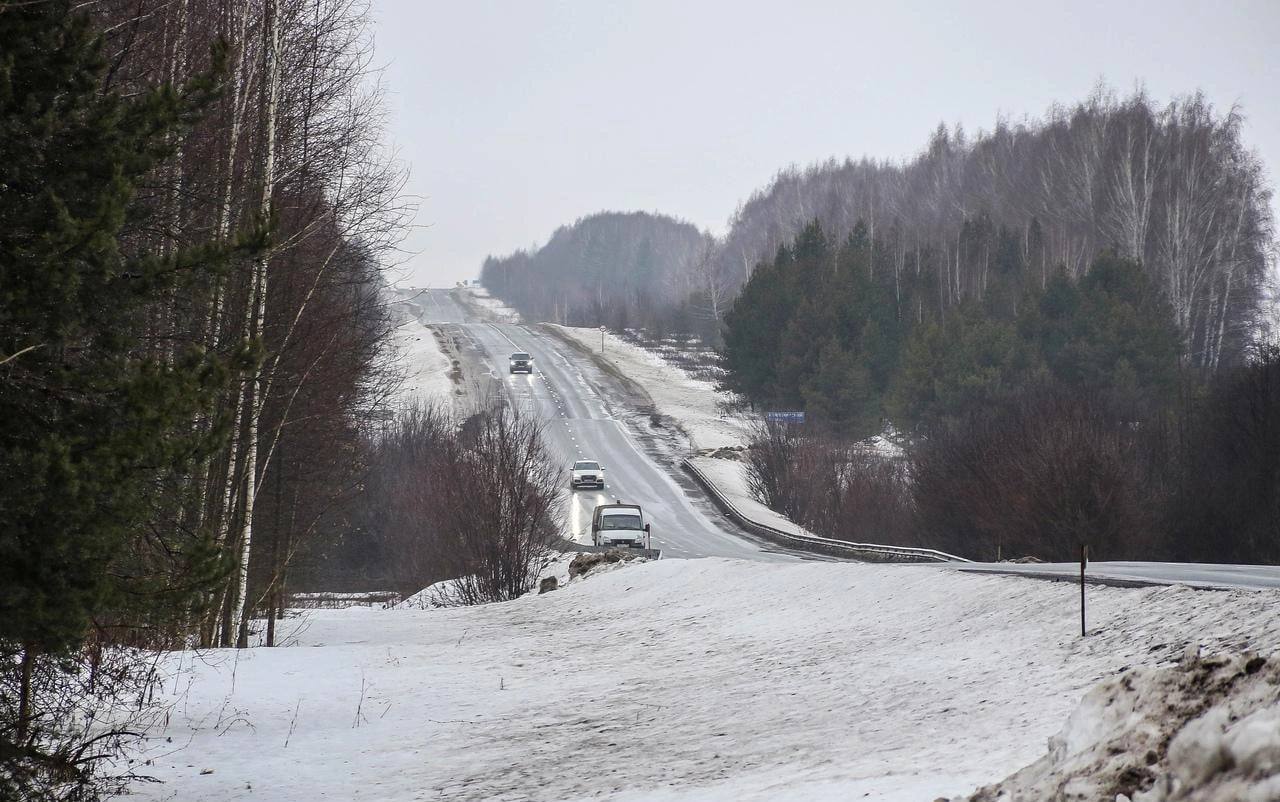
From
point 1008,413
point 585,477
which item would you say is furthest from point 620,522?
point 585,477

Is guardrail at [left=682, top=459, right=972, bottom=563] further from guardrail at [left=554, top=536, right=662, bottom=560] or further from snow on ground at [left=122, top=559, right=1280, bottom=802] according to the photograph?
snow on ground at [left=122, top=559, right=1280, bottom=802]

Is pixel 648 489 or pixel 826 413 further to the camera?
pixel 826 413

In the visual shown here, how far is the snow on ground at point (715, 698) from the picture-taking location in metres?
9.13

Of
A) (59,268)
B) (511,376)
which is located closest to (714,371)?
(511,376)

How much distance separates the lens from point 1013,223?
86.8 m

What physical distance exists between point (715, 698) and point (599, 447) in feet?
181

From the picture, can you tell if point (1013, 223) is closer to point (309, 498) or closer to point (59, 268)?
point (309, 498)

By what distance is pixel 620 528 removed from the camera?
36594 mm

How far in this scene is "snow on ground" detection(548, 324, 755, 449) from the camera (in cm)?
7306

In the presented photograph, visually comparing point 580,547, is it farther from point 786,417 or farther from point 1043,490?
point 786,417

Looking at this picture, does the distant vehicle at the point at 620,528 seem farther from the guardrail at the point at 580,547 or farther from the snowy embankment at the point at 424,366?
the snowy embankment at the point at 424,366

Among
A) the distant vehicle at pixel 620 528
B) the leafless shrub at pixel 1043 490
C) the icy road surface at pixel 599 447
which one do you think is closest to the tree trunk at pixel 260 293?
the icy road surface at pixel 599 447

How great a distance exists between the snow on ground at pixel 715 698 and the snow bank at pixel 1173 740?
53.6 inches

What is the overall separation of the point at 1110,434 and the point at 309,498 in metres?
25.3
